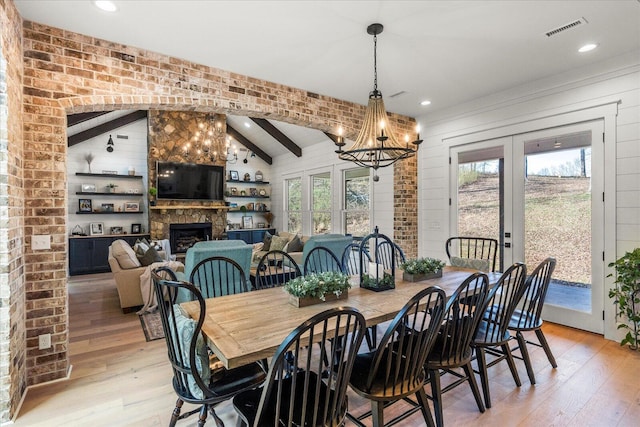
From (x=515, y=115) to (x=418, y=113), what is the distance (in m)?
1.43

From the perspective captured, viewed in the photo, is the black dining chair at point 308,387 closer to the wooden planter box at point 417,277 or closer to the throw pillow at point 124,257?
the wooden planter box at point 417,277

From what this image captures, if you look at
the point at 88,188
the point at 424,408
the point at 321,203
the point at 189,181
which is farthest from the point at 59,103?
the point at 321,203

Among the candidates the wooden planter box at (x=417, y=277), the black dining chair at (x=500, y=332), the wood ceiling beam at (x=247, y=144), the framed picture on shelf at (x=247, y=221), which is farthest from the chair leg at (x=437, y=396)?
the wood ceiling beam at (x=247, y=144)

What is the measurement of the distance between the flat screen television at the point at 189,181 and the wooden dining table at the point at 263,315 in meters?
6.08

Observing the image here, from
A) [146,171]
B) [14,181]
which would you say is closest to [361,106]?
[14,181]

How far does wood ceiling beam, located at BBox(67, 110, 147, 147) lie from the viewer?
7.38 m

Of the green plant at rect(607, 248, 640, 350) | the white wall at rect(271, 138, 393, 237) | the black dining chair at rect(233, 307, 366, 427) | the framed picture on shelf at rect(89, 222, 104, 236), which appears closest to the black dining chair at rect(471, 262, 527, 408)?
the black dining chair at rect(233, 307, 366, 427)

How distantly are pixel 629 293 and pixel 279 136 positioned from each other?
23.4 feet

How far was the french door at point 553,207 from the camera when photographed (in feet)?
11.8

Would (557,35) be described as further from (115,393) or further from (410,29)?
(115,393)

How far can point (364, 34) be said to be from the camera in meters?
2.91

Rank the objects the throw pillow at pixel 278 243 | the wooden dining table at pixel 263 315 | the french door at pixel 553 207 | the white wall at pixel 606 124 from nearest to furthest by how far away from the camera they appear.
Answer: the wooden dining table at pixel 263 315 < the white wall at pixel 606 124 < the french door at pixel 553 207 < the throw pillow at pixel 278 243

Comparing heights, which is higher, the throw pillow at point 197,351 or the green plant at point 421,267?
the green plant at point 421,267

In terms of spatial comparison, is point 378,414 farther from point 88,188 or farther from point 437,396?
point 88,188
